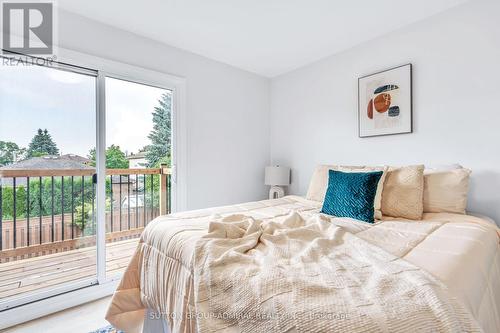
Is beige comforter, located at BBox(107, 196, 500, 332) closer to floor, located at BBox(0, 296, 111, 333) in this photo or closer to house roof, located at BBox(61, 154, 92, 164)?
floor, located at BBox(0, 296, 111, 333)

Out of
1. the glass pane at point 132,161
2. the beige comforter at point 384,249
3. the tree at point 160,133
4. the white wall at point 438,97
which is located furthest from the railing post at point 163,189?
the white wall at point 438,97

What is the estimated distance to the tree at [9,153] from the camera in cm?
182

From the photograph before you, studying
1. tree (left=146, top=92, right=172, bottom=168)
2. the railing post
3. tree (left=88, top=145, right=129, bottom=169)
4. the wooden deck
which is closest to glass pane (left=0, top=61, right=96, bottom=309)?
the wooden deck

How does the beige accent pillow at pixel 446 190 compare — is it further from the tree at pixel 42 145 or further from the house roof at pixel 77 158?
the tree at pixel 42 145

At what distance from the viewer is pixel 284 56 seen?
2920 millimetres

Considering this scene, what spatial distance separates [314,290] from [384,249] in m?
0.60

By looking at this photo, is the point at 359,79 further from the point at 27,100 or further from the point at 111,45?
the point at 27,100

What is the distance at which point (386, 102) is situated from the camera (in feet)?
7.78

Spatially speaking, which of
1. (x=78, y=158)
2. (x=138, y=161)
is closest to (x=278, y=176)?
(x=138, y=161)

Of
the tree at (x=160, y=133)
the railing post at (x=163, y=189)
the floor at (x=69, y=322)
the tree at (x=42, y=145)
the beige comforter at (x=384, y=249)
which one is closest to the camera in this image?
the beige comforter at (x=384, y=249)

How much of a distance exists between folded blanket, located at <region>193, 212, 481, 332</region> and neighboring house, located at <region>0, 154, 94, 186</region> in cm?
171

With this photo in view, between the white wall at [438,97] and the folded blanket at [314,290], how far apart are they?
5.06 feet

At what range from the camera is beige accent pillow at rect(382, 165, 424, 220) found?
5.74 feet

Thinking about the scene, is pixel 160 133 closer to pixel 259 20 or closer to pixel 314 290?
pixel 259 20
